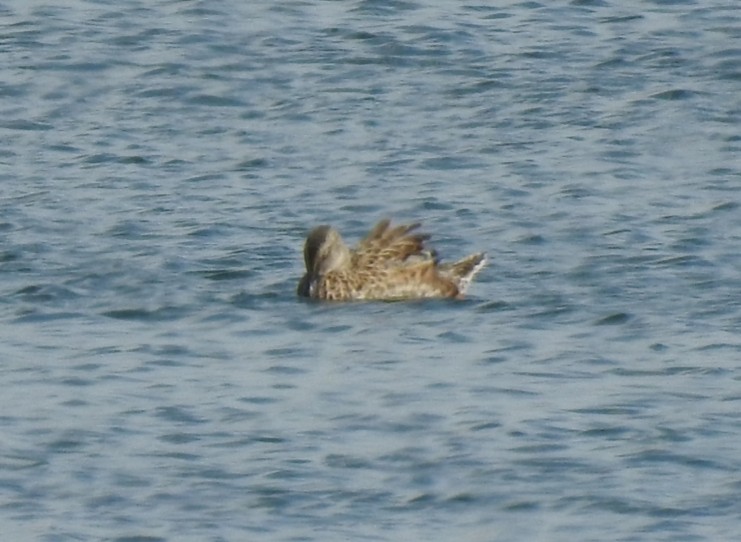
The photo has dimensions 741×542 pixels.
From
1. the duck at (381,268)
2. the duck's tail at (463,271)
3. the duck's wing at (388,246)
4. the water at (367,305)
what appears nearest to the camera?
the water at (367,305)

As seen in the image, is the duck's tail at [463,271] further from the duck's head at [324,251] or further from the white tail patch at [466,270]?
the duck's head at [324,251]

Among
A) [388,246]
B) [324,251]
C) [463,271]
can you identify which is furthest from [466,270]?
[388,246]

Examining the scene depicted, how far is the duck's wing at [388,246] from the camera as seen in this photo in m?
16.7

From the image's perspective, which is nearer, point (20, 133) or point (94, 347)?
point (94, 347)

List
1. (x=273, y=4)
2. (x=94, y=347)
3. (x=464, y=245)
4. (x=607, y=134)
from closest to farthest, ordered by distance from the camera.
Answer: (x=94, y=347) → (x=464, y=245) → (x=607, y=134) → (x=273, y=4)

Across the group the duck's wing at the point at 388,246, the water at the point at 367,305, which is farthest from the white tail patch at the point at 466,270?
the duck's wing at the point at 388,246

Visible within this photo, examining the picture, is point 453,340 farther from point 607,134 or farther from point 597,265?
point 607,134

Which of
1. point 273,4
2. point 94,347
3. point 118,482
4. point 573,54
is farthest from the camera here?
point 273,4

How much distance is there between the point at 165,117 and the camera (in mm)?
20406

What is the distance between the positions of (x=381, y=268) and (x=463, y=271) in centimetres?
113

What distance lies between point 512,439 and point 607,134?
24.2 feet

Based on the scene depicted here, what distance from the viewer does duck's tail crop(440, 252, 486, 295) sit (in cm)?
1567

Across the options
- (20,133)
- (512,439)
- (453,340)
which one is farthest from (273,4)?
(512,439)

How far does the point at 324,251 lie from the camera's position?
16125 mm
